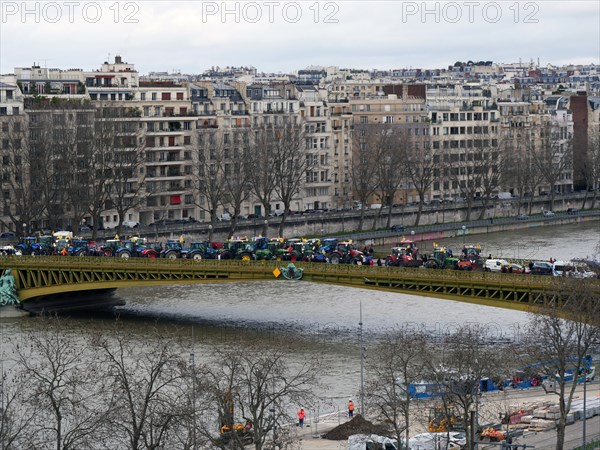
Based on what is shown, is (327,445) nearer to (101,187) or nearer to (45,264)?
(45,264)

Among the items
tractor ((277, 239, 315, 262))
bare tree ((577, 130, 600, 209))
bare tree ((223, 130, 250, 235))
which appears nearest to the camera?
tractor ((277, 239, 315, 262))

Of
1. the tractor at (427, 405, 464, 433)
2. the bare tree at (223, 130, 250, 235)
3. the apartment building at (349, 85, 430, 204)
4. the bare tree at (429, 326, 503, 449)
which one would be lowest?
the tractor at (427, 405, 464, 433)

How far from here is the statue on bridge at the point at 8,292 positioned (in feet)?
203

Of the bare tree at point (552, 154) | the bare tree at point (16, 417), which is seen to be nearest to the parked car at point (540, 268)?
the bare tree at point (16, 417)

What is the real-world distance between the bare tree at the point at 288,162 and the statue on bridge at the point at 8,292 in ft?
85.8

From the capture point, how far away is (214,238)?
85.9m

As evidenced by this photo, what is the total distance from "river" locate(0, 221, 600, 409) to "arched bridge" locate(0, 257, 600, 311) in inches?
43.8

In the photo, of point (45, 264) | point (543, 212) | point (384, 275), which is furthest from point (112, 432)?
point (543, 212)

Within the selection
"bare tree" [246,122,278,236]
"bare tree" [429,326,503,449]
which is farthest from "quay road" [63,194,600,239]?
"bare tree" [429,326,503,449]

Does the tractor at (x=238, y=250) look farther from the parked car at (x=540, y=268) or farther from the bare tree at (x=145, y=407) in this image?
the bare tree at (x=145, y=407)

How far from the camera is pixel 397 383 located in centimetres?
4225

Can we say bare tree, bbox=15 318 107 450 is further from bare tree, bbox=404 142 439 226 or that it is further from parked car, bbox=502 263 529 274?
bare tree, bbox=404 142 439 226

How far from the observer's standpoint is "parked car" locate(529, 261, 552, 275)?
57.8 metres

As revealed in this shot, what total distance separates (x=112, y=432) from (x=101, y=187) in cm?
4542
